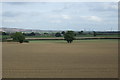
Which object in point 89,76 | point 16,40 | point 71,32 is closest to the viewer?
point 89,76

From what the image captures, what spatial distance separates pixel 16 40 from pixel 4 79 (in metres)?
70.2

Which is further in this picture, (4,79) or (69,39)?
(69,39)

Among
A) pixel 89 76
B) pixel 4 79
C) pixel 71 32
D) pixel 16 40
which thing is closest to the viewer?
pixel 4 79

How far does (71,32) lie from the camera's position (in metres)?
93.2

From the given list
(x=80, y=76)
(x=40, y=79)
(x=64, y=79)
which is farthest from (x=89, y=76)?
(x=40, y=79)

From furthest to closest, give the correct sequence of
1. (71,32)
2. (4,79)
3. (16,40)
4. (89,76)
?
(71,32) < (16,40) < (89,76) < (4,79)

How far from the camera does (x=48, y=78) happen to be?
17.3 metres

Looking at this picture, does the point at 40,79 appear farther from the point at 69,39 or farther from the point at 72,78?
the point at 69,39

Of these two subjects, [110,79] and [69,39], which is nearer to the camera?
[110,79]

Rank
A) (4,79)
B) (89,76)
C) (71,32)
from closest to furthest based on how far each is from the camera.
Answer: (4,79) < (89,76) < (71,32)

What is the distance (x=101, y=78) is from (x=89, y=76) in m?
0.98

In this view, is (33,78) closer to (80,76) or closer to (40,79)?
(40,79)

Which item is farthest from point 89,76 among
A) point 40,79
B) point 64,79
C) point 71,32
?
point 71,32

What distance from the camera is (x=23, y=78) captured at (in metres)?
17.2
